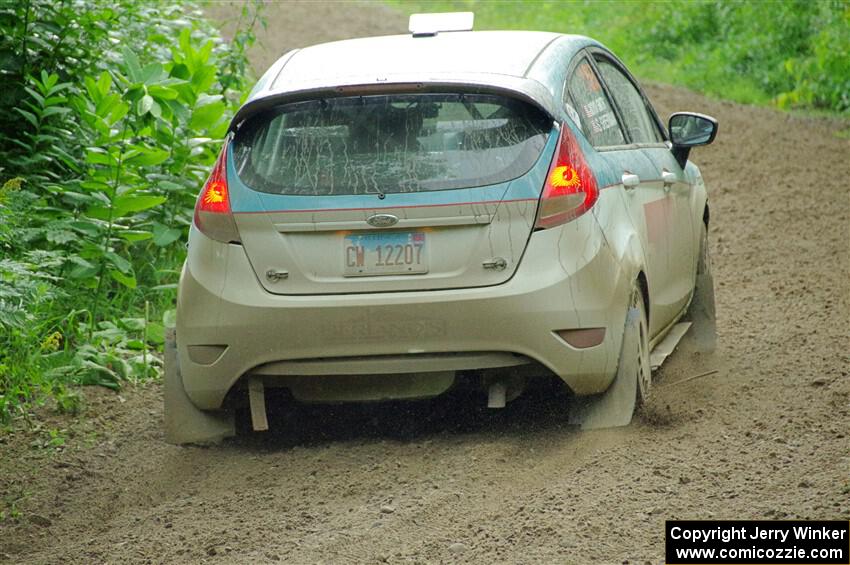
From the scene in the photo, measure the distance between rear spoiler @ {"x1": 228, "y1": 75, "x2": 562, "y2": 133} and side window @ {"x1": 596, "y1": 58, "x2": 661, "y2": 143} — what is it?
1.31 m

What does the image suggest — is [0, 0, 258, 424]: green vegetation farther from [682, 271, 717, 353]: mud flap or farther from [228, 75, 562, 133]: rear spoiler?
[682, 271, 717, 353]: mud flap

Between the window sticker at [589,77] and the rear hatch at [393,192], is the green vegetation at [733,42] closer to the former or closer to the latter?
the window sticker at [589,77]

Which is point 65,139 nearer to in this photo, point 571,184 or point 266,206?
point 266,206

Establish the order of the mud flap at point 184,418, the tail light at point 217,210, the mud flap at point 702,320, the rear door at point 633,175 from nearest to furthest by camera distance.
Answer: the tail light at point 217,210 → the mud flap at point 184,418 → the rear door at point 633,175 → the mud flap at point 702,320

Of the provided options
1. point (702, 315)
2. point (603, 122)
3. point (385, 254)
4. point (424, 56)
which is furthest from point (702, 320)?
point (385, 254)

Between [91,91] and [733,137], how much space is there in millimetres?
9701

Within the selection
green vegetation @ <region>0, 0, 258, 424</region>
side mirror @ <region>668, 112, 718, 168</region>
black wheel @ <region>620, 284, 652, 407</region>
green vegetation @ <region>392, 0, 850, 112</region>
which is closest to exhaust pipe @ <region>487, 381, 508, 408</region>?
black wheel @ <region>620, 284, 652, 407</region>

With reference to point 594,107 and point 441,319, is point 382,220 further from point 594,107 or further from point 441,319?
point 594,107

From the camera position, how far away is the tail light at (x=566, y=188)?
5.64m

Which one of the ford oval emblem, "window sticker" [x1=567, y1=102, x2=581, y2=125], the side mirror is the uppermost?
"window sticker" [x1=567, y1=102, x2=581, y2=125]

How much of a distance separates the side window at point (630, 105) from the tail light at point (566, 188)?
1308 mm

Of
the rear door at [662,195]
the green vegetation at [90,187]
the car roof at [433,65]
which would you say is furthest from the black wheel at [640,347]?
the green vegetation at [90,187]

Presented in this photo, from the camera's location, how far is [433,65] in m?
6.00

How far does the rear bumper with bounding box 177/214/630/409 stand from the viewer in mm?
5605
